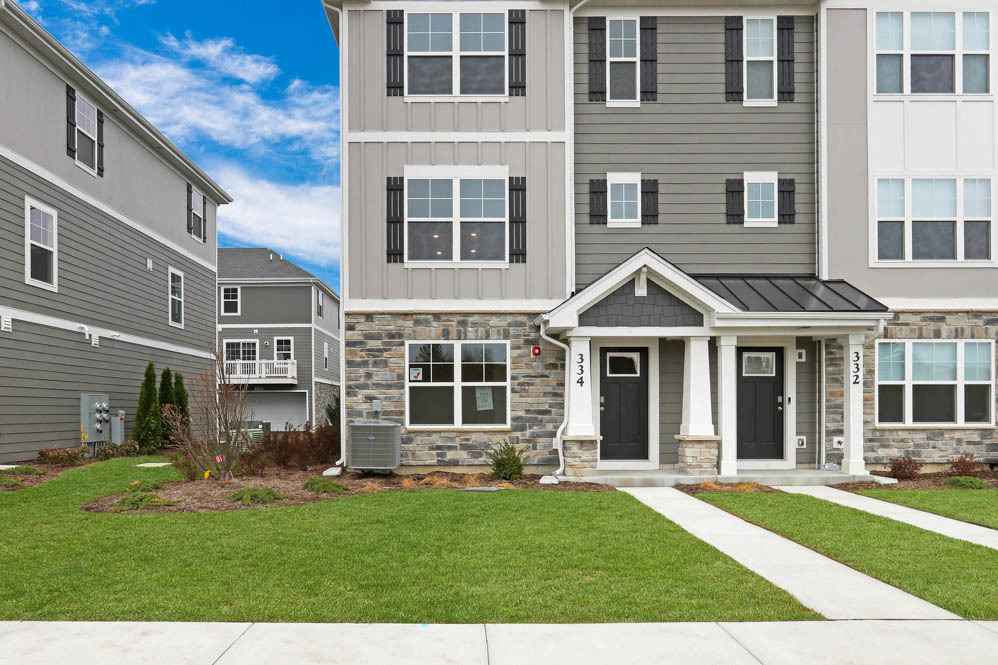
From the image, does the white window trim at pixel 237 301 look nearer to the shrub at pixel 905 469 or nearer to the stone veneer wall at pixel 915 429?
the stone veneer wall at pixel 915 429

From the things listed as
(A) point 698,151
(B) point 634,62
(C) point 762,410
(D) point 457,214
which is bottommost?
(C) point 762,410

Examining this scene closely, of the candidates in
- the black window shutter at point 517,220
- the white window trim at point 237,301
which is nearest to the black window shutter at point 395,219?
the black window shutter at point 517,220

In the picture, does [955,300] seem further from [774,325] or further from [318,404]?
[318,404]

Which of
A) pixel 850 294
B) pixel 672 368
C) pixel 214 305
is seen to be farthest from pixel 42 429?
pixel 850 294

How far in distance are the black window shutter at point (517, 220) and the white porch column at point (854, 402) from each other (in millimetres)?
5493

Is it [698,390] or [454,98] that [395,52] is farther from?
[698,390]

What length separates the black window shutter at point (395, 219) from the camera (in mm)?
12359

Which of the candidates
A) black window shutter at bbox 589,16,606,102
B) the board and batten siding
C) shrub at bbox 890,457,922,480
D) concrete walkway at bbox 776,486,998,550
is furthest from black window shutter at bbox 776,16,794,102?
concrete walkway at bbox 776,486,998,550

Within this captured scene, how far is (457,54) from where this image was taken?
1248cm

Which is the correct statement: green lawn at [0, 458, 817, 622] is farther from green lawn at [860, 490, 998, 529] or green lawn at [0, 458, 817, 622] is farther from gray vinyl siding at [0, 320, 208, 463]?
gray vinyl siding at [0, 320, 208, 463]

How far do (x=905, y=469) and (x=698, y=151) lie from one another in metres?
6.28

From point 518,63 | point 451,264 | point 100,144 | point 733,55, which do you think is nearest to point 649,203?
point 733,55

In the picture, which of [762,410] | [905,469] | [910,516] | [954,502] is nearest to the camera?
[910,516]

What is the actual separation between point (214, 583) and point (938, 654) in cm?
481
